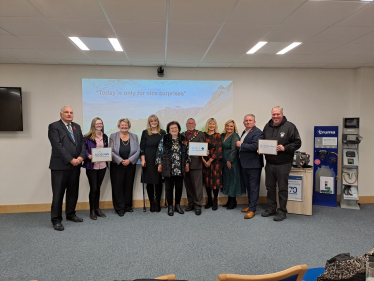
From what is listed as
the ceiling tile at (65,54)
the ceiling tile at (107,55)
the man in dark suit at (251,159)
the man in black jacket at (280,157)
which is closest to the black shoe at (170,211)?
the man in dark suit at (251,159)

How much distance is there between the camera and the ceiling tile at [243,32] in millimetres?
2895

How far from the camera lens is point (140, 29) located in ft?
9.68

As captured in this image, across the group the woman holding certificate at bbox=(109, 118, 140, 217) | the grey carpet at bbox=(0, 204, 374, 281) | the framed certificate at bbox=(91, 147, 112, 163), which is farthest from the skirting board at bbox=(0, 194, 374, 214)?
the framed certificate at bbox=(91, 147, 112, 163)

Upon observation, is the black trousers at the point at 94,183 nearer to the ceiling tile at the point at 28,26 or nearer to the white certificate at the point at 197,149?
the white certificate at the point at 197,149

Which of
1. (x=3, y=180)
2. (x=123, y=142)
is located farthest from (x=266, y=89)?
(x=3, y=180)

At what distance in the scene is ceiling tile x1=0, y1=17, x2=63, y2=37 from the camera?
267 cm

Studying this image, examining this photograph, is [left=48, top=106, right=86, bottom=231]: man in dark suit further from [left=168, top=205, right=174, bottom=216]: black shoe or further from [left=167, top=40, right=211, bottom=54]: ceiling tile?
[left=167, top=40, right=211, bottom=54]: ceiling tile

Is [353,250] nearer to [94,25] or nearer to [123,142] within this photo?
A: [123,142]

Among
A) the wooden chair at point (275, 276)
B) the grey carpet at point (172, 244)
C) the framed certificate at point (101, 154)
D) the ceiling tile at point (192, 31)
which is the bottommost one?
the grey carpet at point (172, 244)

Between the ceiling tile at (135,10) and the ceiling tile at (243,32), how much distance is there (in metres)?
0.83

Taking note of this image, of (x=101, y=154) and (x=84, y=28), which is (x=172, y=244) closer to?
(x=101, y=154)

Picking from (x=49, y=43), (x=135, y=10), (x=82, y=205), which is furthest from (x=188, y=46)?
(x=82, y=205)

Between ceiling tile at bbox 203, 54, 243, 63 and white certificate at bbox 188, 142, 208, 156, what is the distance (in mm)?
1492

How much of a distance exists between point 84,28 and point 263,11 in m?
2.07
